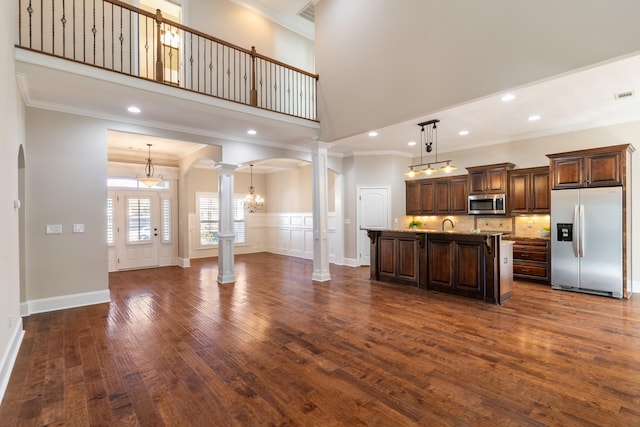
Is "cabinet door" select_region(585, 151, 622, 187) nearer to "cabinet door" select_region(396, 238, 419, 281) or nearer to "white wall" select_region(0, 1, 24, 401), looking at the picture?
"cabinet door" select_region(396, 238, 419, 281)

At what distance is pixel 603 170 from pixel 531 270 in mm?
2107

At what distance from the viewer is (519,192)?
6.40 meters

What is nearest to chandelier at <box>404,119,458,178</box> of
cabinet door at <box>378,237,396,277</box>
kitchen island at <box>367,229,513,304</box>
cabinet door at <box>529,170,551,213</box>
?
kitchen island at <box>367,229,513,304</box>

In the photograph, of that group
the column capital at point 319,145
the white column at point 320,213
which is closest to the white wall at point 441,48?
the column capital at point 319,145

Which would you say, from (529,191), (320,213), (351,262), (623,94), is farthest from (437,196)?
(623,94)

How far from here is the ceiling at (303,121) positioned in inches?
149

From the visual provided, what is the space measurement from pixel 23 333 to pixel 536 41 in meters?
6.78

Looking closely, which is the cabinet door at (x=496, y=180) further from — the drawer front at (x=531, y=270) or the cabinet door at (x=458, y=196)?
the drawer front at (x=531, y=270)

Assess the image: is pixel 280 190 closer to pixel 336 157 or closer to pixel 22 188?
pixel 336 157

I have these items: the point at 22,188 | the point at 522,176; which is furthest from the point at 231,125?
the point at 522,176

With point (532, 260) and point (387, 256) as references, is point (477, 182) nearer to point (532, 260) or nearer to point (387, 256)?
point (532, 260)

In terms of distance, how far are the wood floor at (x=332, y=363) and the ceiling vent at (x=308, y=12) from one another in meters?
6.58

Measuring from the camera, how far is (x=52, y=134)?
456 cm

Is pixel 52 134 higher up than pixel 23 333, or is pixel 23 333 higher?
pixel 52 134
